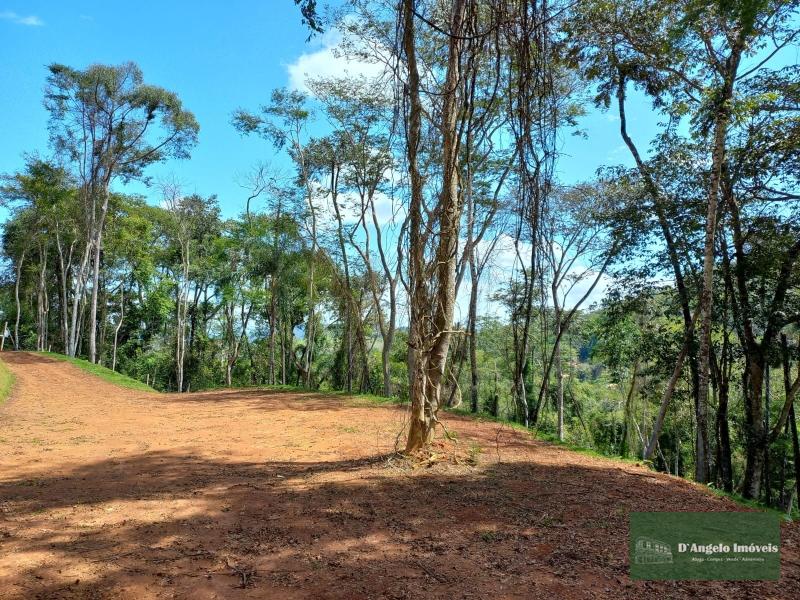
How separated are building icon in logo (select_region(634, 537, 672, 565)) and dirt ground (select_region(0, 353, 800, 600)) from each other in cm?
12

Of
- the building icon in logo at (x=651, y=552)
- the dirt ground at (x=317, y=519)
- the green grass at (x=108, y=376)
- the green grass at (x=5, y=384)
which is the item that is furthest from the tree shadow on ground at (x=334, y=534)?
the green grass at (x=108, y=376)

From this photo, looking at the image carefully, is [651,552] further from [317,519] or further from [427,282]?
[427,282]

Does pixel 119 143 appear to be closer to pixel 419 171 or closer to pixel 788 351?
pixel 419 171

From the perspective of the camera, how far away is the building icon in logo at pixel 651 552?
115 inches

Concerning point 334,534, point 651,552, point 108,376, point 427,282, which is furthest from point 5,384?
point 651,552

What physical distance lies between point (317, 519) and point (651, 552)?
232 centimetres

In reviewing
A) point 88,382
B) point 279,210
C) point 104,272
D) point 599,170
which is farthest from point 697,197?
point 104,272

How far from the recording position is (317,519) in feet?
12.0

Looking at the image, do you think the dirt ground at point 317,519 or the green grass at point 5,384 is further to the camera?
the green grass at point 5,384

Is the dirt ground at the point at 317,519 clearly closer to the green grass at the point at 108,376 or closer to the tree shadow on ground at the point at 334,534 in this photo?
the tree shadow on ground at the point at 334,534

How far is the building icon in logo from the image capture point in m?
2.92

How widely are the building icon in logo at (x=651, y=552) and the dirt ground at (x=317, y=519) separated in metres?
0.12

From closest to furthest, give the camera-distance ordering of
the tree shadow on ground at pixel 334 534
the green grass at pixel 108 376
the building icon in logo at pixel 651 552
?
the tree shadow on ground at pixel 334 534 → the building icon in logo at pixel 651 552 → the green grass at pixel 108 376

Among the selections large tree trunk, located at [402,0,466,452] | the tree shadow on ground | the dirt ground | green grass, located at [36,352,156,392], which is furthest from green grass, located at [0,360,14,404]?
large tree trunk, located at [402,0,466,452]
